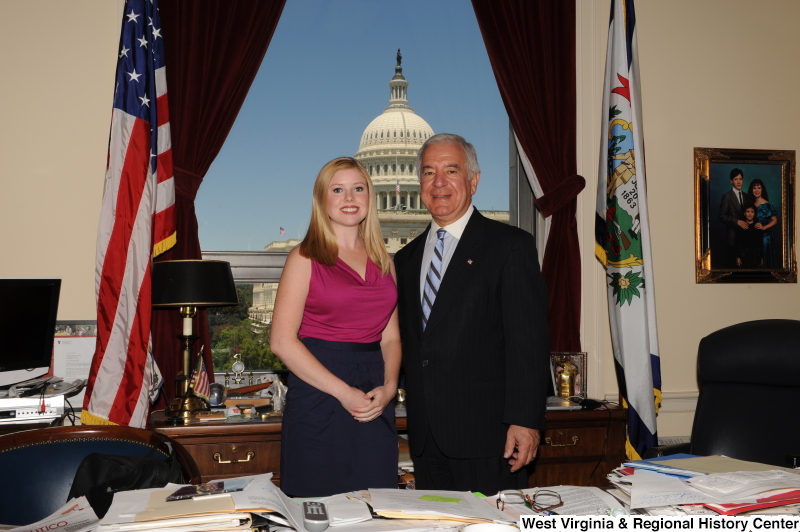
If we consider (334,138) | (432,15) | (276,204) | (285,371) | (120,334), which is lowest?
(285,371)

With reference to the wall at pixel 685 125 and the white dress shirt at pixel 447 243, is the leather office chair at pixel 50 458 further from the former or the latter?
the wall at pixel 685 125

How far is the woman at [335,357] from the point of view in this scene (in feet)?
7.40

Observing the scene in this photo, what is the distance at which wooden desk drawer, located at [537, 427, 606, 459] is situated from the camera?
320cm

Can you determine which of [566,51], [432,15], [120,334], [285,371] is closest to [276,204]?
[285,371]

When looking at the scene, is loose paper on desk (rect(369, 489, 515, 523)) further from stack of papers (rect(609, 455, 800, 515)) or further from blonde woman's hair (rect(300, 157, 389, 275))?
blonde woman's hair (rect(300, 157, 389, 275))

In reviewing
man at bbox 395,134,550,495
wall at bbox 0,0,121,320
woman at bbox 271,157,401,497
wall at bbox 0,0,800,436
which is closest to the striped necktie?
man at bbox 395,134,550,495

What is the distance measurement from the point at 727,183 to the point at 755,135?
14.6 inches

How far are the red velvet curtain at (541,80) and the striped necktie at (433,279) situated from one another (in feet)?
4.64

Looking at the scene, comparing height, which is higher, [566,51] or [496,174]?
[566,51]

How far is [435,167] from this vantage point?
2.57 meters

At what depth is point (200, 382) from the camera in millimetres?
3129

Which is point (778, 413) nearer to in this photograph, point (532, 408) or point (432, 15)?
point (532, 408)

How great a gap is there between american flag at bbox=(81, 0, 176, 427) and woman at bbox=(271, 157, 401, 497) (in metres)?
0.99

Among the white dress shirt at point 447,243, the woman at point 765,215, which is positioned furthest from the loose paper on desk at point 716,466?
the woman at point 765,215
